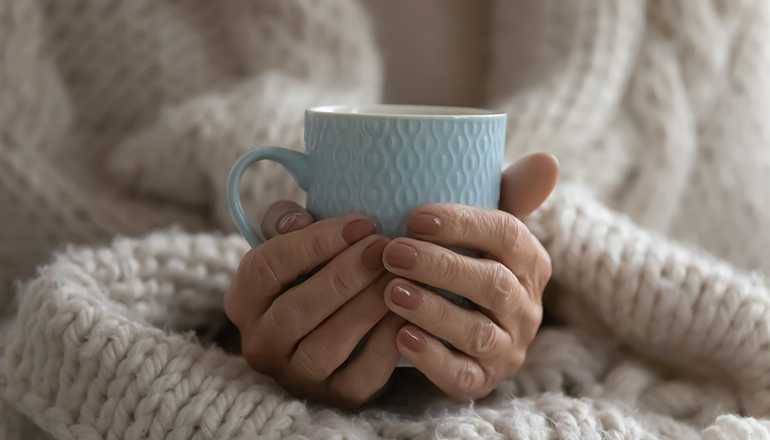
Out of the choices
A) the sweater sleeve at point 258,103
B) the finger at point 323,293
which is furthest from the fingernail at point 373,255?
the sweater sleeve at point 258,103

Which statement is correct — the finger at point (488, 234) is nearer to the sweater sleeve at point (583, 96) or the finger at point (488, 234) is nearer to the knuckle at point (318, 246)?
the knuckle at point (318, 246)

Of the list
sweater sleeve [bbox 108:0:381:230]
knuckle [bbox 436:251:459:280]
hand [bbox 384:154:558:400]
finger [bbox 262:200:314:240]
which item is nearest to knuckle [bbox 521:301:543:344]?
hand [bbox 384:154:558:400]

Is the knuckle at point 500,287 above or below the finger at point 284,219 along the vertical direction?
below

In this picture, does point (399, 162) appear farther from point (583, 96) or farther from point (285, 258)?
point (583, 96)

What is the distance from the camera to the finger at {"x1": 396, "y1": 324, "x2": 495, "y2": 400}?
1.54ft

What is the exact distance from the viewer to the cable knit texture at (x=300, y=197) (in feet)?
1.58

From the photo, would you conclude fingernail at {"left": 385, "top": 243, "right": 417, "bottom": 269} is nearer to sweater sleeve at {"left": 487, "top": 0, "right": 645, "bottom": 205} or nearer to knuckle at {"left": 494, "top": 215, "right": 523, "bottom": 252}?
knuckle at {"left": 494, "top": 215, "right": 523, "bottom": 252}

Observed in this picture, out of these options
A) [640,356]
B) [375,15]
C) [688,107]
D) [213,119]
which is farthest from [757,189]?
[213,119]

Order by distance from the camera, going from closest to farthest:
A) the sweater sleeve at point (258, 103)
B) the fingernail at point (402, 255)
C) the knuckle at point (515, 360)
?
the fingernail at point (402, 255), the knuckle at point (515, 360), the sweater sleeve at point (258, 103)

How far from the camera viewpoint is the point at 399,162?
0.45 metres

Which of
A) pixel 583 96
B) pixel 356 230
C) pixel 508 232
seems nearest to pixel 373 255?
pixel 356 230

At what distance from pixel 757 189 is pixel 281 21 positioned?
0.78 meters

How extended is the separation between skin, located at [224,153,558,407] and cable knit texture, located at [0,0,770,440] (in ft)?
0.12

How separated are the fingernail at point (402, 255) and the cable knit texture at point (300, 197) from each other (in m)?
0.14
